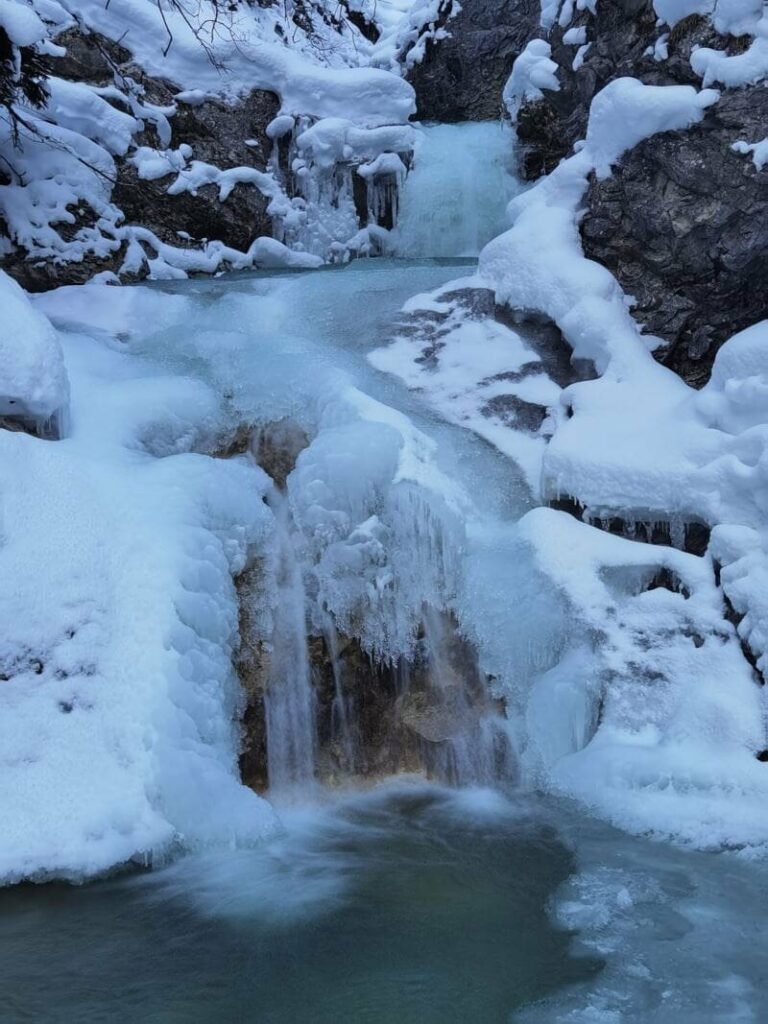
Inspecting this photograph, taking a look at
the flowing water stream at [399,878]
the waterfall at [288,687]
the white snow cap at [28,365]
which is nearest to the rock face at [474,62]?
the flowing water stream at [399,878]

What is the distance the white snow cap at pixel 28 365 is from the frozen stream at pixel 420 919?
4.74 feet

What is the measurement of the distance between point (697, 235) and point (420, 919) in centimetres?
434

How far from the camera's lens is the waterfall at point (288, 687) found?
151 inches

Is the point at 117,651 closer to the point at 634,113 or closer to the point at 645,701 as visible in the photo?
the point at 645,701

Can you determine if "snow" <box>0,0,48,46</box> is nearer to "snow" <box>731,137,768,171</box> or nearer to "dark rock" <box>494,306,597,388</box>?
"dark rock" <box>494,306,597,388</box>

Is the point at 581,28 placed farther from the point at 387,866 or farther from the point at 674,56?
the point at 387,866

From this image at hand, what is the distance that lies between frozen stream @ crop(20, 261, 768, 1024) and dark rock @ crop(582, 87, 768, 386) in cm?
205

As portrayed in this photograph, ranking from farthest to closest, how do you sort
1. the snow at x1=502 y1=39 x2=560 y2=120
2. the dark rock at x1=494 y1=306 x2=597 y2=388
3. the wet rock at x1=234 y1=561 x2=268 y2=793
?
the snow at x1=502 y1=39 x2=560 y2=120, the dark rock at x1=494 y1=306 x2=597 y2=388, the wet rock at x1=234 y1=561 x2=268 y2=793

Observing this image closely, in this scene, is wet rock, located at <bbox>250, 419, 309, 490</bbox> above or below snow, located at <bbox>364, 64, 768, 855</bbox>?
above

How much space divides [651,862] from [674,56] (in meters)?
5.09

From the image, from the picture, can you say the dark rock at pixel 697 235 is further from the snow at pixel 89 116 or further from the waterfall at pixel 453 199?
the snow at pixel 89 116

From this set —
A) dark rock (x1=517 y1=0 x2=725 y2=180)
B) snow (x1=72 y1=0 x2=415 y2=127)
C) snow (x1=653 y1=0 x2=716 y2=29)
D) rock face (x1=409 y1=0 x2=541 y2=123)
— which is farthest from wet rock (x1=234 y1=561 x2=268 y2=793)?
rock face (x1=409 y1=0 x2=541 y2=123)

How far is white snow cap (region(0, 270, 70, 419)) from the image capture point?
4.30 meters

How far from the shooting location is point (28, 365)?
438cm
